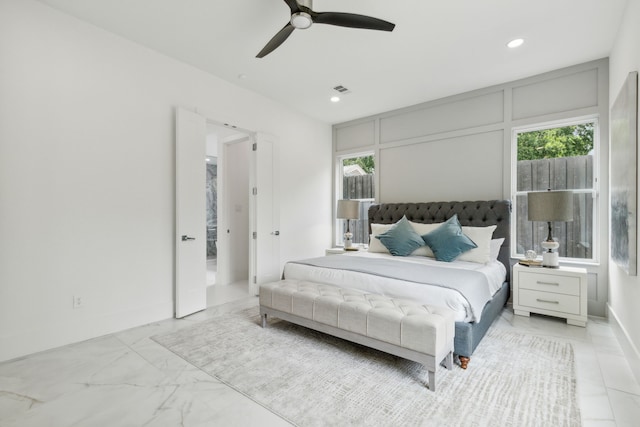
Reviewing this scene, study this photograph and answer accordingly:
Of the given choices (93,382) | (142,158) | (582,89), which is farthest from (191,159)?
(582,89)

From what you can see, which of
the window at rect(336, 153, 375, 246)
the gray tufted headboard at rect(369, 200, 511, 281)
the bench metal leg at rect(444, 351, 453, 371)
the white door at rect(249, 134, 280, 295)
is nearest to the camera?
the bench metal leg at rect(444, 351, 453, 371)

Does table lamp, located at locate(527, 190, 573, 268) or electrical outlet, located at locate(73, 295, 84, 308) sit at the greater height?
table lamp, located at locate(527, 190, 573, 268)

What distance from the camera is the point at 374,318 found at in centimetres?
222

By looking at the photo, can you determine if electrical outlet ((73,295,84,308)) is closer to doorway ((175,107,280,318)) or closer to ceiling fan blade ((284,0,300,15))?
doorway ((175,107,280,318))

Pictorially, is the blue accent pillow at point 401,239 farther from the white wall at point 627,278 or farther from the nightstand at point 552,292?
the white wall at point 627,278

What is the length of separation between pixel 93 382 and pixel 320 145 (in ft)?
15.0

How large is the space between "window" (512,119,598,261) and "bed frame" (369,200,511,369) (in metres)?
0.31

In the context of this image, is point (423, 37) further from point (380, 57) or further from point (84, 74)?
point (84, 74)

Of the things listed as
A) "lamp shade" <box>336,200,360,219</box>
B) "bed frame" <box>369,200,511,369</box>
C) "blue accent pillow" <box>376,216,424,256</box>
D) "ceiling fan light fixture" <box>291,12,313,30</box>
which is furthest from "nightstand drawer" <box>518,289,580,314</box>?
"ceiling fan light fixture" <box>291,12,313,30</box>

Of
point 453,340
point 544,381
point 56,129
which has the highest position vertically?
point 56,129

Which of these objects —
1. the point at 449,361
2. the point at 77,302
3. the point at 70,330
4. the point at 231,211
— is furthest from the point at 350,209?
the point at 70,330

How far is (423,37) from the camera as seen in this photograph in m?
2.95

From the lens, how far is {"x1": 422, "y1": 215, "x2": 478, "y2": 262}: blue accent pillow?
11.4 feet

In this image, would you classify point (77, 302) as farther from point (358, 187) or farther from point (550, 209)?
point (550, 209)
